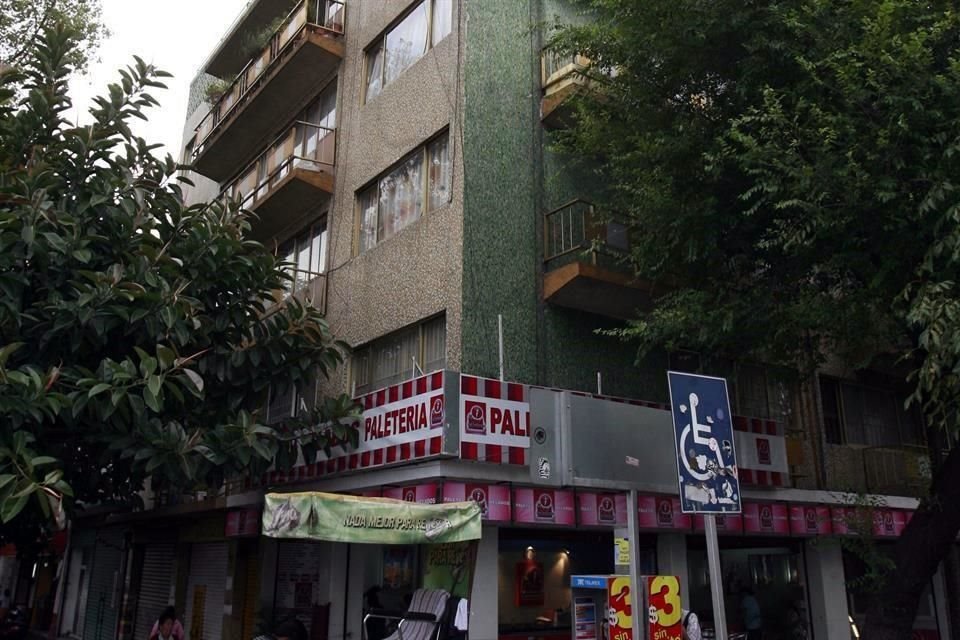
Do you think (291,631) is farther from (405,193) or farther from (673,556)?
(405,193)

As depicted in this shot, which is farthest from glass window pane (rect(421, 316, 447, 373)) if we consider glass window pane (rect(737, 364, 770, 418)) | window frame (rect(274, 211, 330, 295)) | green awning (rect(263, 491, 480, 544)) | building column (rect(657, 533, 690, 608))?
glass window pane (rect(737, 364, 770, 418))

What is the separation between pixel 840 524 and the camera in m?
13.9

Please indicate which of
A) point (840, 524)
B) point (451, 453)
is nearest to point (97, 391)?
point (451, 453)

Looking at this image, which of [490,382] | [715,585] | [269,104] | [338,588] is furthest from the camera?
[269,104]

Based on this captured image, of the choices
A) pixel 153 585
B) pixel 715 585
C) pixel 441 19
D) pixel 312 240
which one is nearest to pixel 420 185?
pixel 441 19

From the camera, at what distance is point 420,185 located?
1280 cm

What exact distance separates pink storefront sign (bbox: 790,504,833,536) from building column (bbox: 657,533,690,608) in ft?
6.70

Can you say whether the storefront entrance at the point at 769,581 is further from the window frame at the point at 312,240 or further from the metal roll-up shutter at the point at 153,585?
the metal roll-up shutter at the point at 153,585

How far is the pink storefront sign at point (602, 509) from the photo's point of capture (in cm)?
1086

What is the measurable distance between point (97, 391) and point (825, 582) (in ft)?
39.1

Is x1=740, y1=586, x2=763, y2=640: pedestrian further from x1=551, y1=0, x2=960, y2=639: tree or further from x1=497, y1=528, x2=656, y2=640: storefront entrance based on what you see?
x1=551, y1=0, x2=960, y2=639: tree

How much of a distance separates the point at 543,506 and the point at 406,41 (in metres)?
8.49

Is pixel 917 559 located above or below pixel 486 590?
above

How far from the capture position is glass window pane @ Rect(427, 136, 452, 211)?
12094 millimetres
